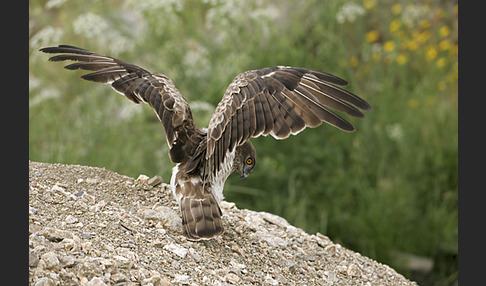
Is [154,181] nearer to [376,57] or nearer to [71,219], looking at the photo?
[71,219]

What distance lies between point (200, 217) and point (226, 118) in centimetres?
74

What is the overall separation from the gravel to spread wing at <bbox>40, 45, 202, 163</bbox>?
1.84 ft

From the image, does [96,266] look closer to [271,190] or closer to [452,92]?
[271,190]

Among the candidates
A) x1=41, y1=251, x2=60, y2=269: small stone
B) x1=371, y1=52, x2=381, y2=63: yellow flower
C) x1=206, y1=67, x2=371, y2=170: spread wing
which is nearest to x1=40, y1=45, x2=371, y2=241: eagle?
x1=206, y1=67, x2=371, y2=170: spread wing

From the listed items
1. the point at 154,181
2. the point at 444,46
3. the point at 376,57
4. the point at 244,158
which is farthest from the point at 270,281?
the point at 444,46

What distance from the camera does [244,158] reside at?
5.63m

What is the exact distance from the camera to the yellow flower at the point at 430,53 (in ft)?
33.9

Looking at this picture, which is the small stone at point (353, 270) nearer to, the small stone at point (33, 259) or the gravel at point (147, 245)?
the gravel at point (147, 245)

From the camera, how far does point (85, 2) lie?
989 centimetres

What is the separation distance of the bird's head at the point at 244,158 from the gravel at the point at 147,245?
432mm

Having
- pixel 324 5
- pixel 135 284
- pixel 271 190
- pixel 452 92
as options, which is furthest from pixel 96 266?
pixel 452 92

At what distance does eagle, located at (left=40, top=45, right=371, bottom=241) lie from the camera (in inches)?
193

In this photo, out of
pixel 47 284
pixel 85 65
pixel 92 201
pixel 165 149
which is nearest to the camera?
pixel 47 284

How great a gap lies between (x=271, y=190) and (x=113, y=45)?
261 centimetres
